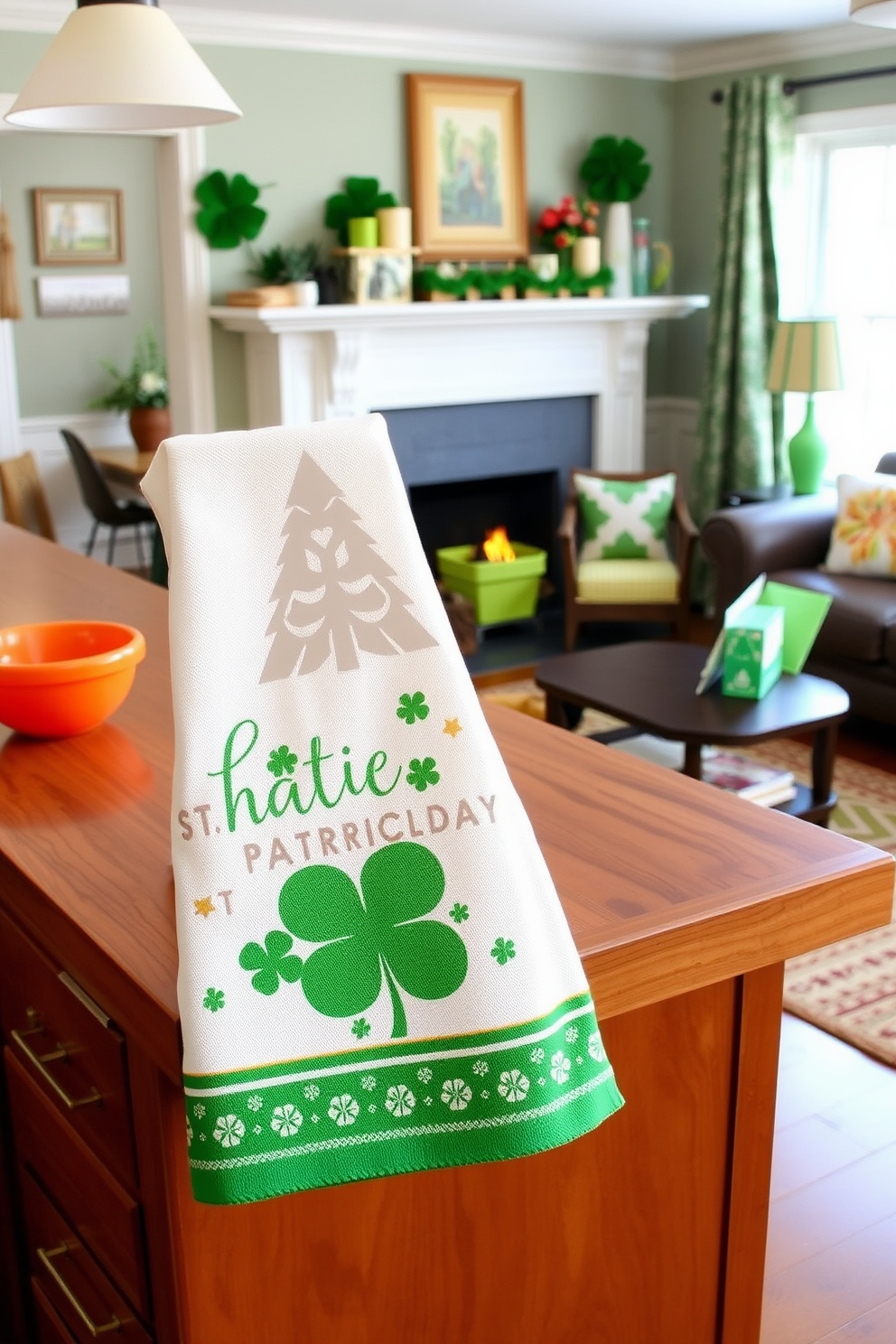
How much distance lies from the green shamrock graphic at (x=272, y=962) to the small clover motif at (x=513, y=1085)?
0.17m

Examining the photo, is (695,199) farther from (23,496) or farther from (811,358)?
(23,496)

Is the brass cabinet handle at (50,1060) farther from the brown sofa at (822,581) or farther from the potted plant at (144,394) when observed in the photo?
the potted plant at (144,394)

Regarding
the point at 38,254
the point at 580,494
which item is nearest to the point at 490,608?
the point at 580,494

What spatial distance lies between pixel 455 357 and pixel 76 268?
278 centimetres

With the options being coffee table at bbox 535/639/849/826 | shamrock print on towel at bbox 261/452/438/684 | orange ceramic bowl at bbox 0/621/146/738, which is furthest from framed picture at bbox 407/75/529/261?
shamrock print on towel at bbox 261/452/438/684

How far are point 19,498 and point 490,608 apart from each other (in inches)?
84.8

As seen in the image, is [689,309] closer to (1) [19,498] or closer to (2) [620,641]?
(2) [620,641]

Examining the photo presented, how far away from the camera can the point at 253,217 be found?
193 inches

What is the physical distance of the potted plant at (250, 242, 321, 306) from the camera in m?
4.89

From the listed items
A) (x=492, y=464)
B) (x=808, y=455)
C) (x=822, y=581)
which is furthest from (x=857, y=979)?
(x=492, y=464)

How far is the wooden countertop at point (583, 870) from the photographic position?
115 centimetres

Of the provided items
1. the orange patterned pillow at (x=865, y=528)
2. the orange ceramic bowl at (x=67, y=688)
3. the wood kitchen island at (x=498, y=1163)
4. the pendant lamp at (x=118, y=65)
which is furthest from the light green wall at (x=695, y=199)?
the wood kitchen island at (x=498, y=1163)

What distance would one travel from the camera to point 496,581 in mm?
5520

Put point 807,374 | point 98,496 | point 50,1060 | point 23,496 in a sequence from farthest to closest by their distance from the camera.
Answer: point 98,496 → point 23,496 → point 807,374 → point 50,1060
